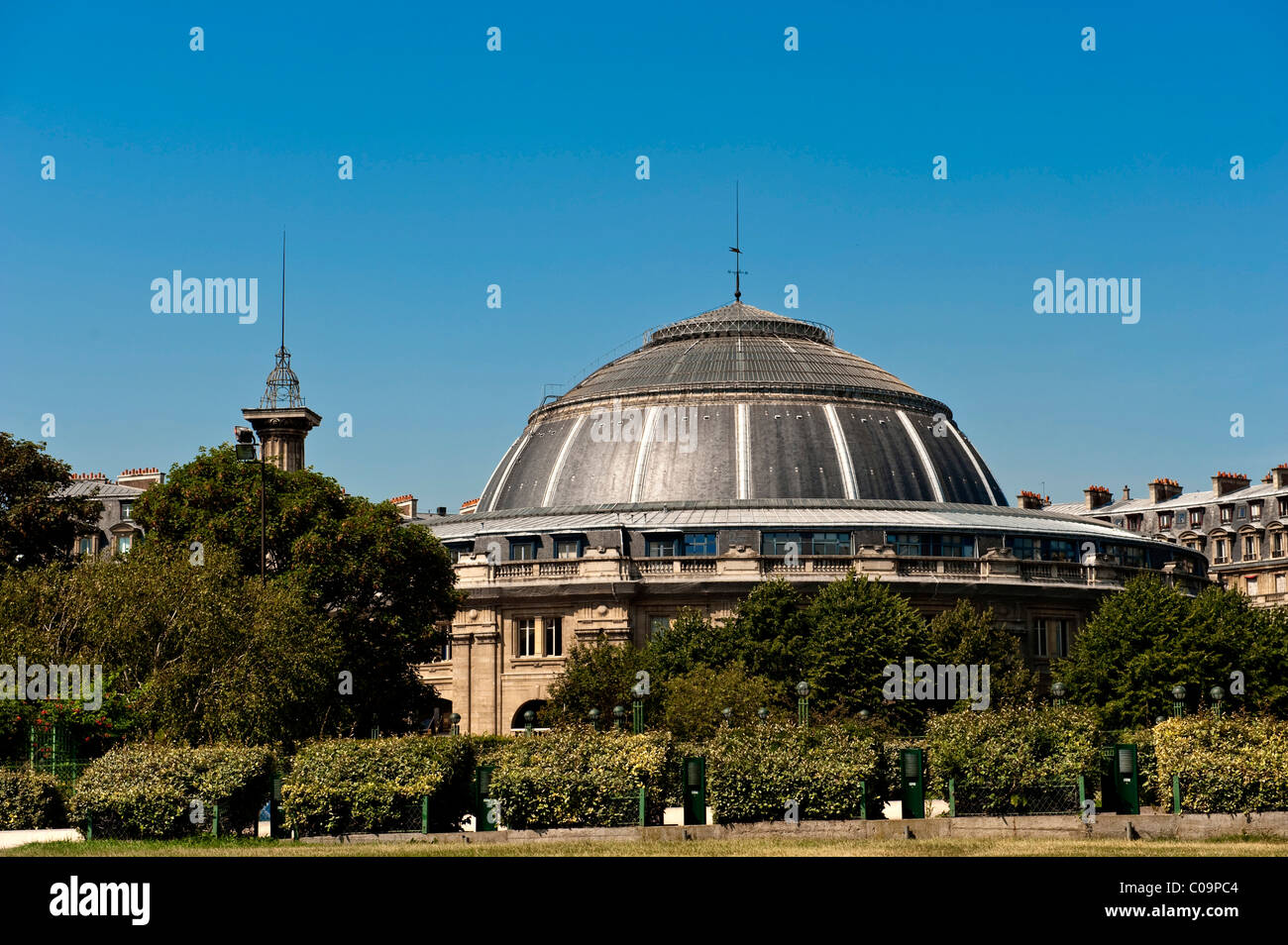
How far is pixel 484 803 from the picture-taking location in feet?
120

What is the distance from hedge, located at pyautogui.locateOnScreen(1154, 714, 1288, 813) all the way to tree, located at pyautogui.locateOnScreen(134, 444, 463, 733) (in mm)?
36101

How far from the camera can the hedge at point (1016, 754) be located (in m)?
36.6

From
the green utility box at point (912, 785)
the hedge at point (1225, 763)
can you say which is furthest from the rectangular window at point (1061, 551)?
the green utility box at point (912, 785)

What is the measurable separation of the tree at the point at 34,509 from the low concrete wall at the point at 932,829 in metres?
39.9

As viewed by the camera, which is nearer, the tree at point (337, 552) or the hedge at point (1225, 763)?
the hedge at point (1225, 763)

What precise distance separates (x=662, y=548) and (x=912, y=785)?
47917 mm

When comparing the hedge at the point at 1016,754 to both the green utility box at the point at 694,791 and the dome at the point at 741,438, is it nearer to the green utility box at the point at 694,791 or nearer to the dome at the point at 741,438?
the green utility box at the point at 694,791

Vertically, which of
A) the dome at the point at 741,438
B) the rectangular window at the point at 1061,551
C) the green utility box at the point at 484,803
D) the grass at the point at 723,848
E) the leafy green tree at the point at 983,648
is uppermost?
the dome at the point at 741,438

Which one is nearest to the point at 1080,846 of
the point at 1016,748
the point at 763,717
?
the point at 1016,748

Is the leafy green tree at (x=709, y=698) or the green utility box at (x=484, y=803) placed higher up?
the leafy green tree at (x=709, y=698)

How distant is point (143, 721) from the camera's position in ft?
153

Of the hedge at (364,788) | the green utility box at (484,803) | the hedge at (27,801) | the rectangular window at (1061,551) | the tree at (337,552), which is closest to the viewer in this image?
the hedge at (364,788)

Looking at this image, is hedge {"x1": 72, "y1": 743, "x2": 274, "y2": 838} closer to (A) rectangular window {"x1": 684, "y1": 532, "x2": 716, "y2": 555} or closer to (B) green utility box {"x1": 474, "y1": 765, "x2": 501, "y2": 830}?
(B) green utility box {"x1": 474, "y1": 765, "x2": 501, "y2": 830}

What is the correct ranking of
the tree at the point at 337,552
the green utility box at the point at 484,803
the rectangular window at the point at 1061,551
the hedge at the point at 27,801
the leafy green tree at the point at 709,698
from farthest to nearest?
the rectangular window at the point at 1061,551, the tree at the point at 337,552, the leafy green tree at the point at 709,698, the hedge at the point at 27,801, the green utility box at the point at 484,803
